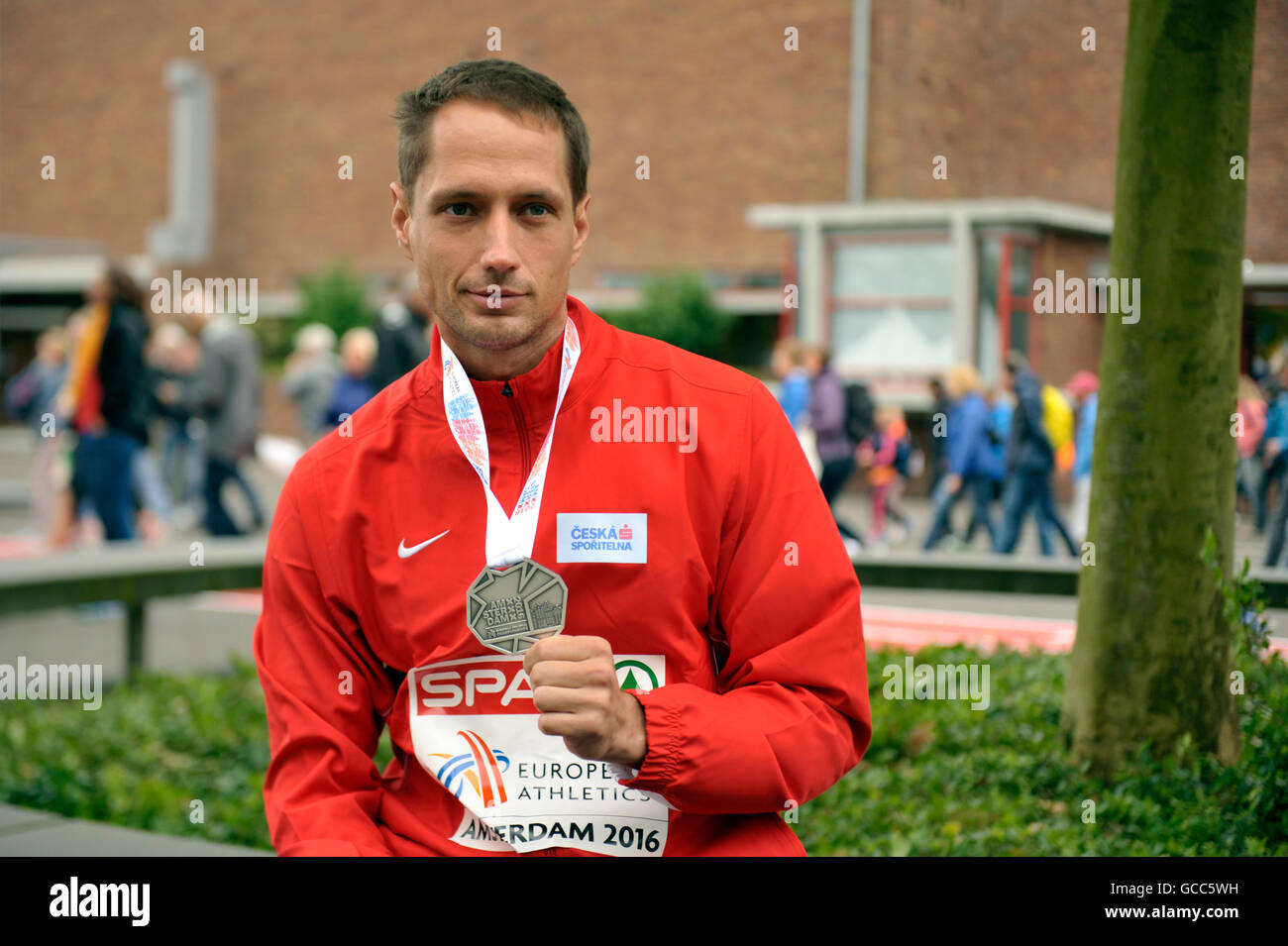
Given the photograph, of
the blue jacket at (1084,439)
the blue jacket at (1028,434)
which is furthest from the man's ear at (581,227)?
the blue jacket at (1028,434)

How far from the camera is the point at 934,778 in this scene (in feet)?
14.5

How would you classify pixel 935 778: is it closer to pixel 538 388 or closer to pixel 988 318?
pixel 538 388

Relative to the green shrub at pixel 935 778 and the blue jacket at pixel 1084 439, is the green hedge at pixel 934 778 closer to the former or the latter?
the green shrub at pixel 935 778

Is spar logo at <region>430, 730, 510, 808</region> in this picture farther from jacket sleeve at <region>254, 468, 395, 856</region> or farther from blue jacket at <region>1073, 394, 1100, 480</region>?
blue jacket at <region>1073, 394, 1100, 480</region>

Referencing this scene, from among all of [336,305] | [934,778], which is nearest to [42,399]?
[934,778]

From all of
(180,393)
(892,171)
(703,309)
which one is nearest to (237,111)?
(703,309)

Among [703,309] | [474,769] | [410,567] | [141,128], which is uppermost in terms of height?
[141,128]

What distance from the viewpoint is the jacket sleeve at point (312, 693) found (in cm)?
217

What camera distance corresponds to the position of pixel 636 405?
220 centimetres

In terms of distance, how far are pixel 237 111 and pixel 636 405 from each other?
34074mm

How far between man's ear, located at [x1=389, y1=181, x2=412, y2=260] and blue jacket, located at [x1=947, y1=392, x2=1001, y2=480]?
447 inches

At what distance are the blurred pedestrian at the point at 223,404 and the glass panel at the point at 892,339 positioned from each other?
1058 centimetres

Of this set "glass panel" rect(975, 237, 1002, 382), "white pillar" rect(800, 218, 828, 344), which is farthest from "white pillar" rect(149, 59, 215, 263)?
"glass panel" rect(975, 237, 1002, 382)
